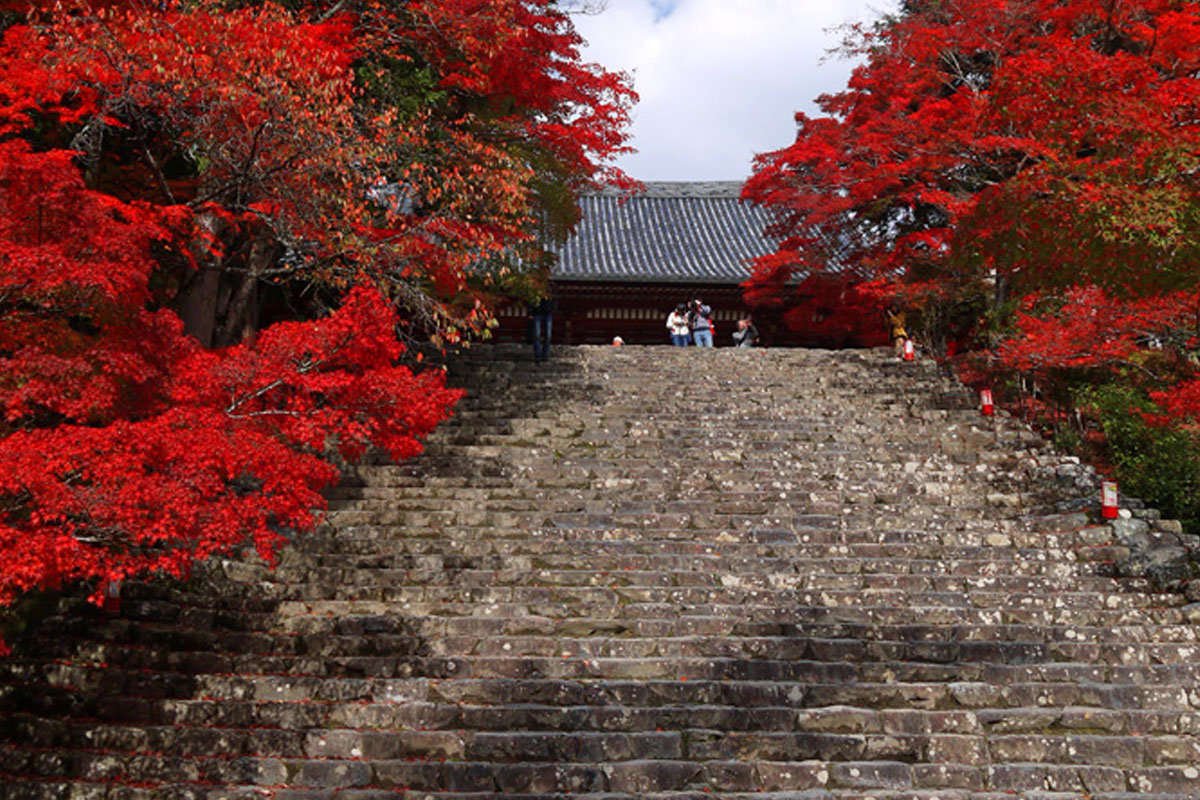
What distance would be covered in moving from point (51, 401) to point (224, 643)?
2.26m

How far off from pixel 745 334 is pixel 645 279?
3.08 meters

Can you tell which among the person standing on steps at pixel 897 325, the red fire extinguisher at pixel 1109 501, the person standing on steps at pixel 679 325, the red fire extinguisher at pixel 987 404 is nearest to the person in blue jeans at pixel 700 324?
the person standing on steps at pixel 679 325

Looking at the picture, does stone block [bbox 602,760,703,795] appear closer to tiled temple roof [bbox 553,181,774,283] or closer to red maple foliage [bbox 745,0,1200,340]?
red maple foliage [bbox 745,0,1200,340]

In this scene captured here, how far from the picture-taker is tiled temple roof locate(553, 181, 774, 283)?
816 inches

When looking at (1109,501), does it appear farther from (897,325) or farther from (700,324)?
(700,324)

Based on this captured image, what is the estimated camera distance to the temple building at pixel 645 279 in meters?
20.2

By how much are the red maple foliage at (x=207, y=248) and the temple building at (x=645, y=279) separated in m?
7.13

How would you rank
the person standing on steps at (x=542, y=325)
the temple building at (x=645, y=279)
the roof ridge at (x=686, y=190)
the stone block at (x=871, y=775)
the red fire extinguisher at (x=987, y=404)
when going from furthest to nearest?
1. the roof ridge at (x=686, y=190)
2. the temple building at (x=645, y=279)
3. the person standing on steps at (x=542, y=325)
4. the red fire extinguisher at (x=987, y=404)
5. the stone block at (x=871, y=775)

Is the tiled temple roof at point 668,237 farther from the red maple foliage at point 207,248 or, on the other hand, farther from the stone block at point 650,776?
the stone block at point 650,776

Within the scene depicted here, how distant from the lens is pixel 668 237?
82.4 feet

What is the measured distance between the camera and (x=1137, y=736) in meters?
5.91

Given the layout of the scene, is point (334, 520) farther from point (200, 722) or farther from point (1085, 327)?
point (1085, 327)

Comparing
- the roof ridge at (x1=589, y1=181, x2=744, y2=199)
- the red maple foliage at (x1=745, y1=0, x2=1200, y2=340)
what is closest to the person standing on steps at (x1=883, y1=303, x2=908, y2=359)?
the red maple foliage at (x1=745, y1=0, x2=1200, y2=340)

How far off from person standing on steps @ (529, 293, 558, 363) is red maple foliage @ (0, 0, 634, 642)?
1.81 meters
